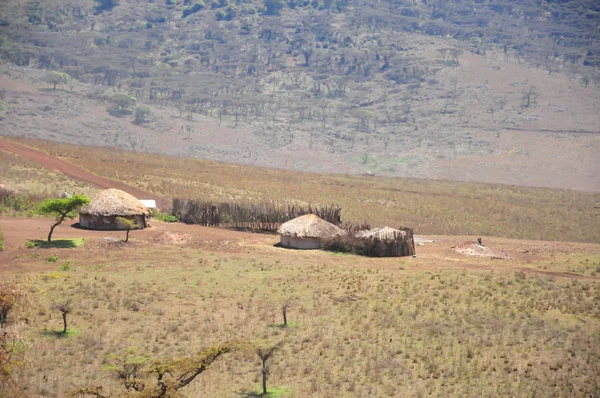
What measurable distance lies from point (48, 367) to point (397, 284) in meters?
12.6

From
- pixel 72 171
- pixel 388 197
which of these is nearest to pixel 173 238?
pixel 72 171

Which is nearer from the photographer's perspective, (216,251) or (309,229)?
(216,251)

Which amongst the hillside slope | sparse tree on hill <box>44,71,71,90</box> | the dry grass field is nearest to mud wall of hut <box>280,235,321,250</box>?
the dry grass field

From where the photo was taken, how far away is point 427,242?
126ft

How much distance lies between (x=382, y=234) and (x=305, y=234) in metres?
3.15

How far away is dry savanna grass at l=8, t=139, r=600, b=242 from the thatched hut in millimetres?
13735

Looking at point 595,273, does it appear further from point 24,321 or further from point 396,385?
point 24,321

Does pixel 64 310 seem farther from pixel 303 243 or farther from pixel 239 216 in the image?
pixel 239 216

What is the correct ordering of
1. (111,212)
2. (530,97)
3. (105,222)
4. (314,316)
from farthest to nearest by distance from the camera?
(530,97) → (105,222) → (111,212) → (314,316)

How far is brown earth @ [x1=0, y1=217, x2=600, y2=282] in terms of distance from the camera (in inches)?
1166

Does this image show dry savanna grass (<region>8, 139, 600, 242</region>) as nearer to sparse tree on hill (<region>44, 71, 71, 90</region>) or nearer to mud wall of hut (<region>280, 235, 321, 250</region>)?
mud wall of hut (<region>280, 235, 321, 250</region>)

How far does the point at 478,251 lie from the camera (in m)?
35.4

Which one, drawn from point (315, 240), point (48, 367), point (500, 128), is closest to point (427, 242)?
point (315, 240)

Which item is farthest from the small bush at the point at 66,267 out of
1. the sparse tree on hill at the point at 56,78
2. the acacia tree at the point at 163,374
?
the sparse tree on hill at the point at 56,78
